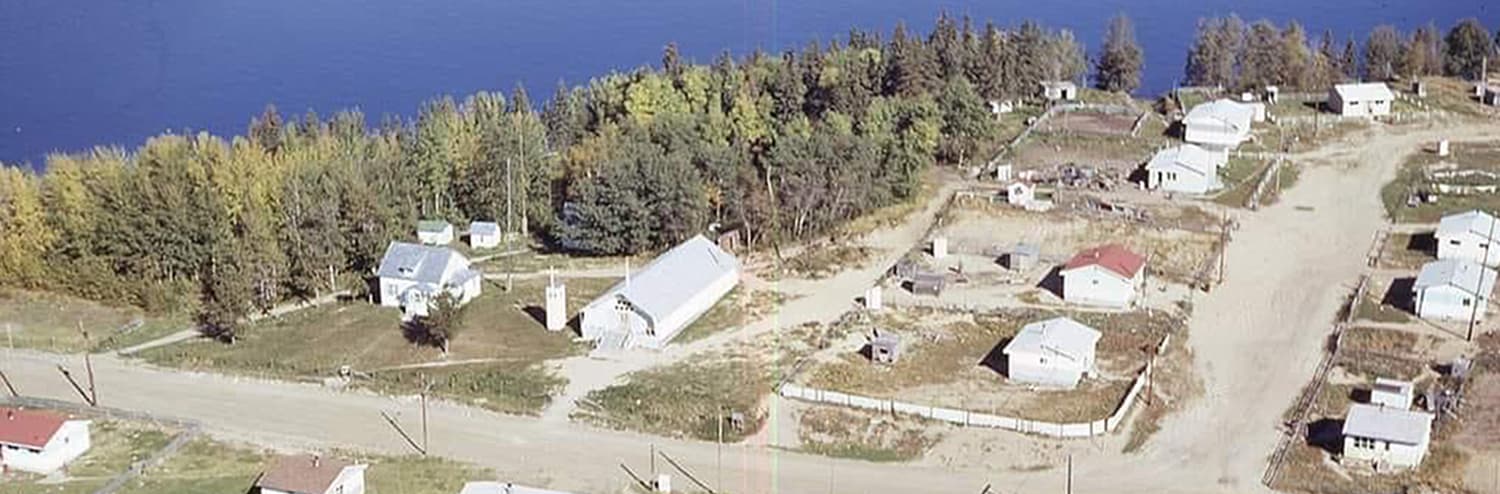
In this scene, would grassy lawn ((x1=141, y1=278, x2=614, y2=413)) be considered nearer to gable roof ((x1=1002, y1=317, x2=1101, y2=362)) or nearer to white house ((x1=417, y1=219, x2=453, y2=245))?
white house ((x1=417, y1=219, x2=453, y2=245))

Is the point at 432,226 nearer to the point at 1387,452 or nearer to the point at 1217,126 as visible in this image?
the point at 1217,126

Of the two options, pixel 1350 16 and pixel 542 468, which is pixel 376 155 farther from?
pixel 1350 16

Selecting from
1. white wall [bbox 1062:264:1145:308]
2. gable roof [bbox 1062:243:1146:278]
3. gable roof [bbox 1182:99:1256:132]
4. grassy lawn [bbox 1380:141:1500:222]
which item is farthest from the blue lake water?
white wall [bbox 1062:264:1145:308]

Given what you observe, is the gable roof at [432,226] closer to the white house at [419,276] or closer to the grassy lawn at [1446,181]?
the white house at [419,276]

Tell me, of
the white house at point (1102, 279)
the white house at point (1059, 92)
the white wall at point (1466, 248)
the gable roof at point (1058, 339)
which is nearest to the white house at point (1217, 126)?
the white house at point (1059, 92)

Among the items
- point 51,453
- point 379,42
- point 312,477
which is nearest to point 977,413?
point 312,477
